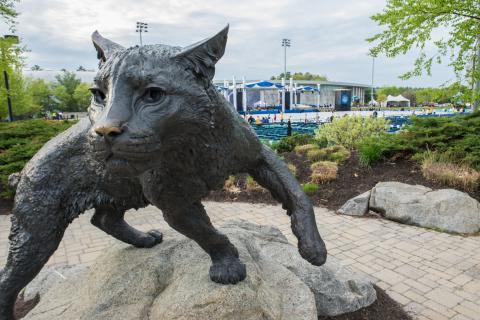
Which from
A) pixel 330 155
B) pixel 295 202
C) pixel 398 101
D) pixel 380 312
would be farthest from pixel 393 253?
pixel 398 101

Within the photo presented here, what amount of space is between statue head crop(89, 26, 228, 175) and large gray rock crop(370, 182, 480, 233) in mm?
5491

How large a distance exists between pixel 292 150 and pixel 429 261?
740 cm

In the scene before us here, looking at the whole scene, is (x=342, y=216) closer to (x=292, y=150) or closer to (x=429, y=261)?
(x=429, y=261)

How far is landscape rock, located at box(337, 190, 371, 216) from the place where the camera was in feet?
21.6

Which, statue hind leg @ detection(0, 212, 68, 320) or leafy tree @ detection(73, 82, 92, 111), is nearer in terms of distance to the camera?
statue hind leg @ detection(0, 212, 68, 320)

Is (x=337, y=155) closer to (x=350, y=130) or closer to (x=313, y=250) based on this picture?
(x=350, y=130)

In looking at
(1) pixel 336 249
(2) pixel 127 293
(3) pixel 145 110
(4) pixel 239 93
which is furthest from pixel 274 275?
(4) pixel 239 93

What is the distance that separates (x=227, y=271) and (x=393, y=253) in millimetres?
3325

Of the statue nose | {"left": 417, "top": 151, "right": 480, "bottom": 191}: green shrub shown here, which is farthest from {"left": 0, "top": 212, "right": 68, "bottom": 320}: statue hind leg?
{"left": 417, "top": 151, "right": 480, "bottom": 191}: green shrub

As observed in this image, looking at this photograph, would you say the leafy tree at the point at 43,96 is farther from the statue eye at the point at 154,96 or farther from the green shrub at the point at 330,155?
the statue eye at the point at 154,96

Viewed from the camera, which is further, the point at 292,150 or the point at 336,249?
the point at 292,150

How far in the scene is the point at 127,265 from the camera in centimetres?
276

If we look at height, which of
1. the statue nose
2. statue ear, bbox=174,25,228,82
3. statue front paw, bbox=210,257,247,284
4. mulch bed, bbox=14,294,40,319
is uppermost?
statue ear, bbox=174,25,228,82

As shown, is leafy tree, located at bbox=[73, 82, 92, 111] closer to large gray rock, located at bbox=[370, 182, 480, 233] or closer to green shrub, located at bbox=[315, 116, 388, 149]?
green shrub, located at bbox=[315, 116, 388, 149]
